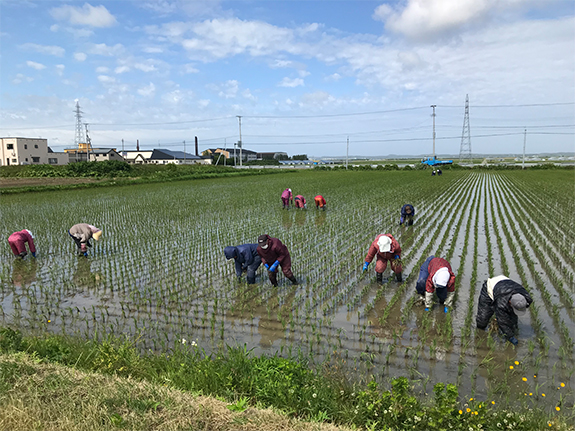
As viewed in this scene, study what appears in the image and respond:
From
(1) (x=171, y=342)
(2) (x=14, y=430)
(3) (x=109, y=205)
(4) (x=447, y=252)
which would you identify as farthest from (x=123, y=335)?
(3) (x=109, y=205)

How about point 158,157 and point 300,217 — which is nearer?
point 300,217

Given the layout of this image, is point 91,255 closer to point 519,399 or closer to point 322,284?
point 322,284

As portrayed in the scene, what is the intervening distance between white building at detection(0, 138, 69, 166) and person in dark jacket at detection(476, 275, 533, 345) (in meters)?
55.7

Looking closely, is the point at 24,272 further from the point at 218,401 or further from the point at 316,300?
the point at 218,401

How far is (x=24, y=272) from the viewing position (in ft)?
27.0

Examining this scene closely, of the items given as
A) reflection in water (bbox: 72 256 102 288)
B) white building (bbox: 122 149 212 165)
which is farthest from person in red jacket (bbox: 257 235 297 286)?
white building (bbox: 122 149 212 165)

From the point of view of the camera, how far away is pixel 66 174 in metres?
35.5

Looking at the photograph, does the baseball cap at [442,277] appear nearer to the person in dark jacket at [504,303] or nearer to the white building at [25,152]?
the person in dark jacket at [504,303]

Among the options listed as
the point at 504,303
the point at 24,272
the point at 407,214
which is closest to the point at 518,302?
the point at 504,303

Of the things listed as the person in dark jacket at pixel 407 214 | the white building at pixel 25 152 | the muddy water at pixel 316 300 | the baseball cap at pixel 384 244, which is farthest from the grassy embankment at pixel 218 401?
the white building at pixel 25 152

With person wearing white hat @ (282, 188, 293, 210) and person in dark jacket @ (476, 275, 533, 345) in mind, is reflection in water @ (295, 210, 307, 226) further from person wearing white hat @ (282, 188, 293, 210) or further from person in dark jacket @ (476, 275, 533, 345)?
person in dark jacket @ (476, 275, 533, 345)

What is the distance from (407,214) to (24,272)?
32.7 ft

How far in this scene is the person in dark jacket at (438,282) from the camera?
5369 mm

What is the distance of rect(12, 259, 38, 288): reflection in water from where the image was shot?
753 cm
